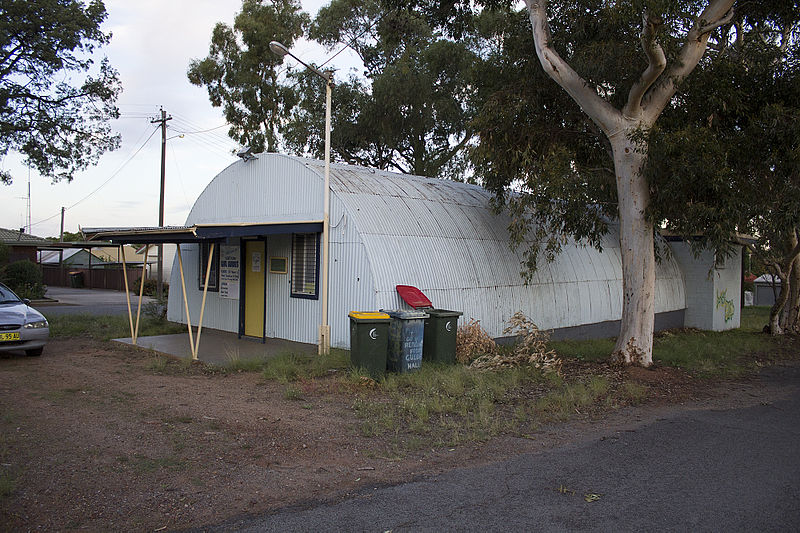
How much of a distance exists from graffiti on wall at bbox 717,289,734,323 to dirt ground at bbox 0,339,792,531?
1203cm

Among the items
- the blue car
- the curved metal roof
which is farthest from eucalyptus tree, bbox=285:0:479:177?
the blue car

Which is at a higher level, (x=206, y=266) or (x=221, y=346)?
(x=206, y=266)

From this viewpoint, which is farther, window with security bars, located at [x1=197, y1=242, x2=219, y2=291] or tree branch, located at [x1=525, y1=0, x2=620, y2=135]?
window with security bars, located at [x1=197, y1=242, x2=219, y2=291]

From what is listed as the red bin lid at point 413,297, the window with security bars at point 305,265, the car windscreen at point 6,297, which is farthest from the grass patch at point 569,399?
the car windscreen at point 6,297

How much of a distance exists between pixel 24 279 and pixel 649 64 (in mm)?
29211

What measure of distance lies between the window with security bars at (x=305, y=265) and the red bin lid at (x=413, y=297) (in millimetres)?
2033

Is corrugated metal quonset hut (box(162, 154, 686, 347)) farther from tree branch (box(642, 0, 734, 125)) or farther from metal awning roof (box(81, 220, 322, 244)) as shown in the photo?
tree branch (box(642, 0, 734, 125))

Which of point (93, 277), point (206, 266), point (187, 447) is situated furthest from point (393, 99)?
point (93, 277)

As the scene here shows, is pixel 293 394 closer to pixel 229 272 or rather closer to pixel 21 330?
pixel 21 330

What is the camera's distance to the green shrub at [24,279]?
93.2ft

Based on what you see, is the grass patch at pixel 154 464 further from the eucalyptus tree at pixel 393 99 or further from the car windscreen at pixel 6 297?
the eucalyptus tree at pixel 393 99

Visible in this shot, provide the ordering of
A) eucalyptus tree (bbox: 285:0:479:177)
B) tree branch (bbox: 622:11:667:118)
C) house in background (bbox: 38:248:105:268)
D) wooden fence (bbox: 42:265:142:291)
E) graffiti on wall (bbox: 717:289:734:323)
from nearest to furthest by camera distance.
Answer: tree branch (bbox: 622:11:667:118)
graffiti on wall (bbox: 717:289:734:323)
eucalyptus tree (bbox: 285:0:479:177)
wooden fence (bbox: 42:265:142:291)
house in background (bbox: 38:248:105:268)

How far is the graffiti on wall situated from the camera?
21.4 metres

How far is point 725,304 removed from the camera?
2172 cm
